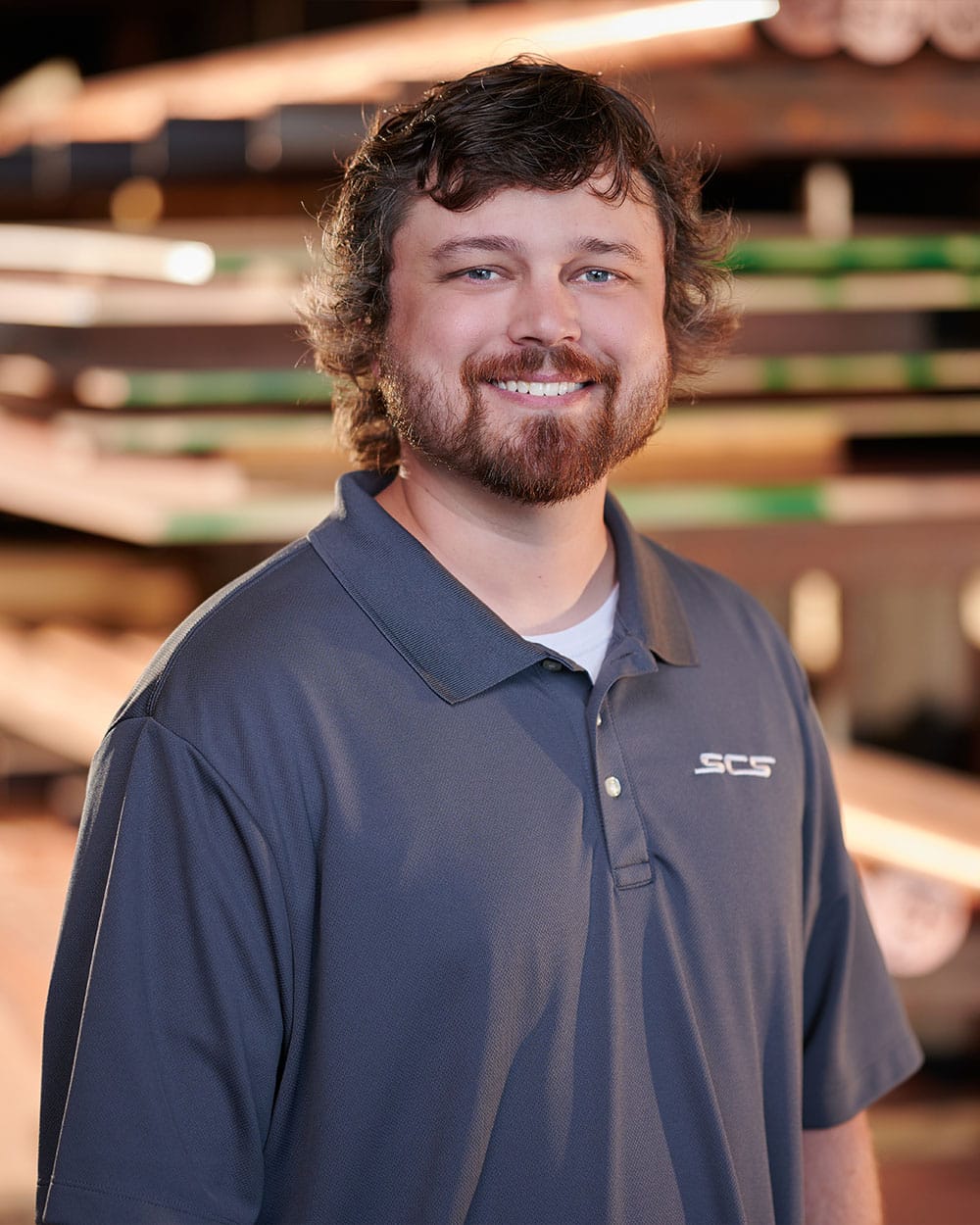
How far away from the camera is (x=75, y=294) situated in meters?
2.12

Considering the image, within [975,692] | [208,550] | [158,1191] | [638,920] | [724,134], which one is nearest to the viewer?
[158,1191]

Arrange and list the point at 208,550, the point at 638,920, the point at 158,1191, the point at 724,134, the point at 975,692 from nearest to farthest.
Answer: the point at 158,1191 < the point at 638,920 < the point at 724,134 < the point at 975,692 < the point at 208,550

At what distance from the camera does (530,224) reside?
1.30 metres

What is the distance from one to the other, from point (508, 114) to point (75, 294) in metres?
0.96

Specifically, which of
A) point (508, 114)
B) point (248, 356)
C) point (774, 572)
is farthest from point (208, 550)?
point (508, 114)

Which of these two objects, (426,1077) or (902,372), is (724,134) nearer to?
(902,372)

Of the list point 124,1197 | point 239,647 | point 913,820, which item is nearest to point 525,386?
point 239,647

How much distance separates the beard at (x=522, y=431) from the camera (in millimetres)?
1295

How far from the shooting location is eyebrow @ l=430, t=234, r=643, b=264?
1293 millimetres

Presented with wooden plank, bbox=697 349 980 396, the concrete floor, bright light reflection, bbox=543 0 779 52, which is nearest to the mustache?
bright light reflection, bbox=543 0 779 52

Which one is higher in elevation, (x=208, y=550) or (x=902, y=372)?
(x=902, y=372)

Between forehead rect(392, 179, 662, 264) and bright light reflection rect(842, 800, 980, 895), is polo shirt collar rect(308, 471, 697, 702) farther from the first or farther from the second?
bright light reflection rect(842, 800, 980, 895)

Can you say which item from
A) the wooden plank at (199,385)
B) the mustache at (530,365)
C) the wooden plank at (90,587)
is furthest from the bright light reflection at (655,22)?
the wooden plank at (90,587)

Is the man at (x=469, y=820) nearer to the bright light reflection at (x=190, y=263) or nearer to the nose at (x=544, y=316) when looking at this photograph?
the nose at (x=544, y=316)
